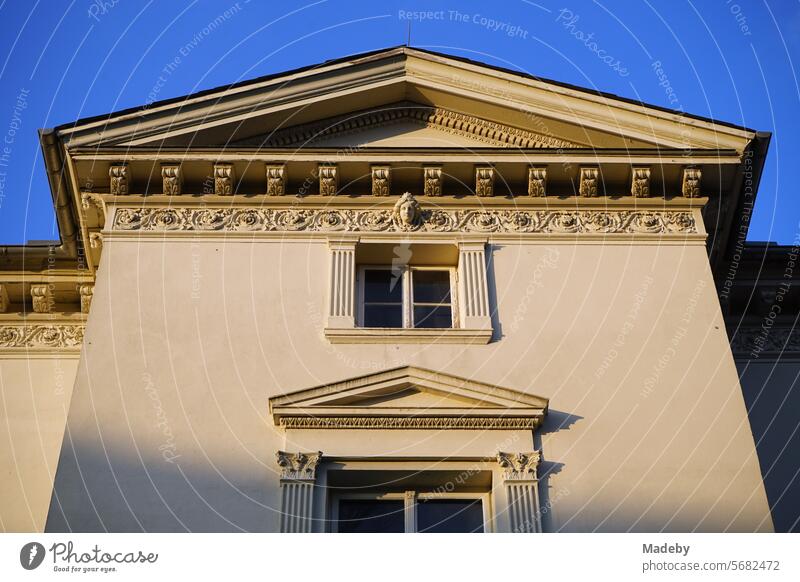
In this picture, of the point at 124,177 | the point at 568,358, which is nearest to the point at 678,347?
the point at 568,358

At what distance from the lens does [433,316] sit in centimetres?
1584

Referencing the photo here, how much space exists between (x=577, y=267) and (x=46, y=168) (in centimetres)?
747

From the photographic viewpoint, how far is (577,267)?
1605 cm

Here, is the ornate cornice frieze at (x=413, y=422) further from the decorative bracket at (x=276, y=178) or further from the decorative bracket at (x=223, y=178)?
the decorative bracket at (x=223, y=178)

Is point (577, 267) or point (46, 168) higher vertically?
point (46, 168)

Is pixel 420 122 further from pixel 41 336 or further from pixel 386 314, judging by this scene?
pixel 41 336

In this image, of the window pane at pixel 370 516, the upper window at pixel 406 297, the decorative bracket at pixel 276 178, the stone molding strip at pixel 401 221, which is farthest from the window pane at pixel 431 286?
the window pane at pixel 370 516

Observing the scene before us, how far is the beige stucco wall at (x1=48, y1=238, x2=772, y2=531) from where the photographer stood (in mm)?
13180

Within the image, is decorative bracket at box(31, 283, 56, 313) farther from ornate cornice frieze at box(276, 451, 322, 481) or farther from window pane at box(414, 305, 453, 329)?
ornate cornice frieze at box(276, 451, 322, 481)

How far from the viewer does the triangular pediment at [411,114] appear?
16.9 meters

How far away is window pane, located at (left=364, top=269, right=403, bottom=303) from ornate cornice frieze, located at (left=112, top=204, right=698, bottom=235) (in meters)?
0.58

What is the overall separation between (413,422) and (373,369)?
1037 millimetres
